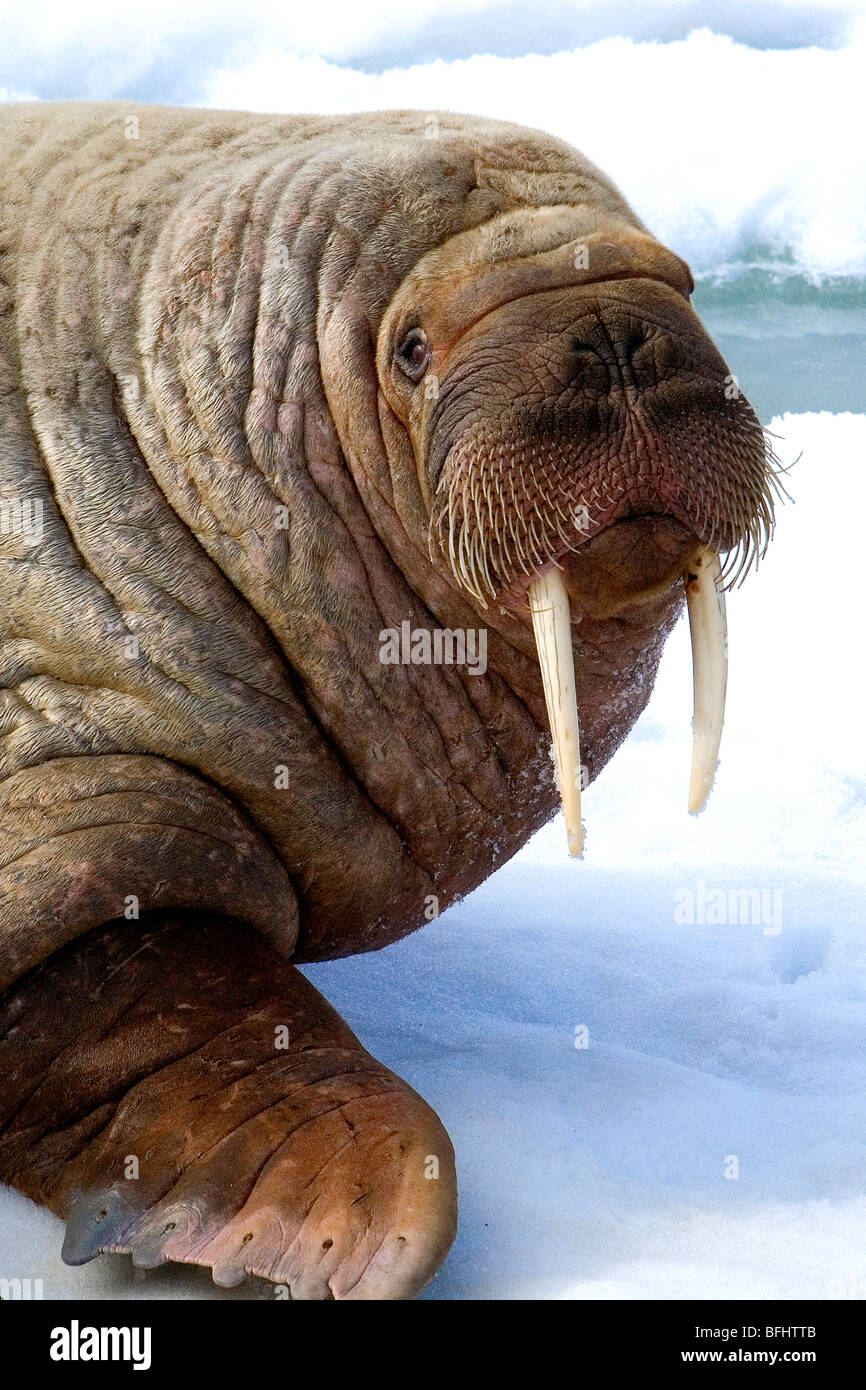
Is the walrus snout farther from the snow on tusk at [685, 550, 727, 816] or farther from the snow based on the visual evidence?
the snow

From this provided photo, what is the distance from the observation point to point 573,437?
3.74m

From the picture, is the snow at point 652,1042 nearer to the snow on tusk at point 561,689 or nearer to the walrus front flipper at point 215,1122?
the walrus front flipper at point 215,1122

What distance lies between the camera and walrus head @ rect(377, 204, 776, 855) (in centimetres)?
374

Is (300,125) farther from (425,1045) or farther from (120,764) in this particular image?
(425,1045)

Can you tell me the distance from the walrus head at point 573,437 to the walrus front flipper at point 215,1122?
838 mm

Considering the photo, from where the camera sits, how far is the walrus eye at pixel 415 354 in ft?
13.3

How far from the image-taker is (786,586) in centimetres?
1039

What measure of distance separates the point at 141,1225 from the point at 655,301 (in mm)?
2453

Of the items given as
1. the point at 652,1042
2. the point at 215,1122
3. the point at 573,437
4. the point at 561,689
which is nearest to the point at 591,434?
the point at 573,437

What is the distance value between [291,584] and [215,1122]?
1.39 metres

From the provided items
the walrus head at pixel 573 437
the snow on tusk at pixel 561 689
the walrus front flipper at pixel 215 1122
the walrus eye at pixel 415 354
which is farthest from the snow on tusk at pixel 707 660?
the walrus front flipper at pixel 215 1122
